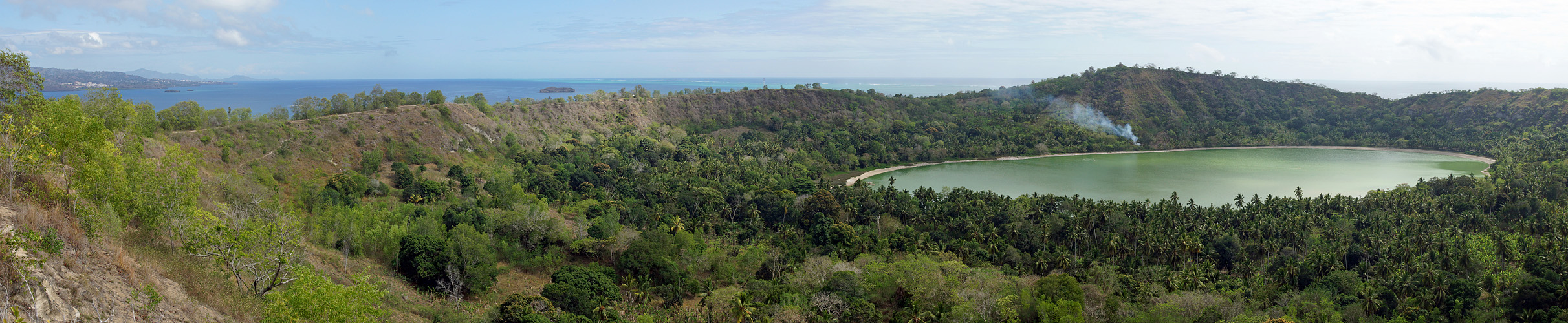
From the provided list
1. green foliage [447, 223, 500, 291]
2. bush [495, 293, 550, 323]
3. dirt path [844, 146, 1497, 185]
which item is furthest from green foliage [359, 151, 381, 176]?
dirt path [844, 146, 1497, 185]

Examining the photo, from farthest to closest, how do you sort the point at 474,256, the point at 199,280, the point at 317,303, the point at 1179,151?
the point at 1179,151
the point at 474,256
the point at 199,280
the point at 317,303

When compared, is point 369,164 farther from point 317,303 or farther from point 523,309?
point 317,303

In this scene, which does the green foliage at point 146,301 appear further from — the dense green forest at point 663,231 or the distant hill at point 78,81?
the distant hill at point 78,81

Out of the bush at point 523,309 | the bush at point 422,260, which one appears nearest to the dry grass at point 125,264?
the bush at point 523,309

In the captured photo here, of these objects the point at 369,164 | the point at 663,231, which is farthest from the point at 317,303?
the point at 369,164

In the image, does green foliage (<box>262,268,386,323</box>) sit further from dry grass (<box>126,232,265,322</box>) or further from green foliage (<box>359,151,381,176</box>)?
green foliage (<box>359,151,381,176</box>)

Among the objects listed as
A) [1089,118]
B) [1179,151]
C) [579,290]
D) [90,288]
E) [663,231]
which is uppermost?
[1089,118]
